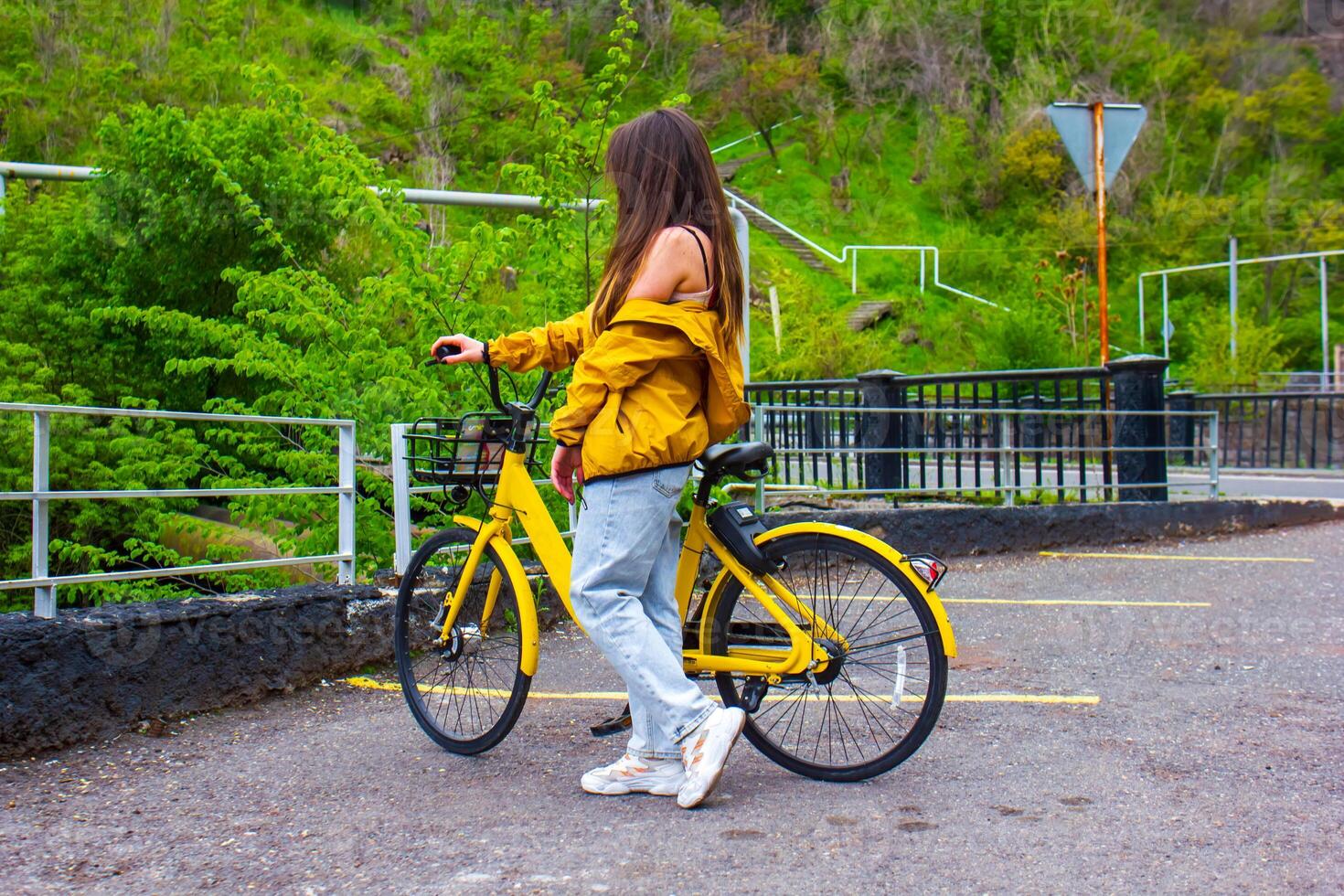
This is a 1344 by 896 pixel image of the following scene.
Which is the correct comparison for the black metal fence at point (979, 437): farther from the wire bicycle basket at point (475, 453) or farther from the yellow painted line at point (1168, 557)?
the wire bicycle basket at point (475, 453)

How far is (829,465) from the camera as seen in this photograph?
423 inches

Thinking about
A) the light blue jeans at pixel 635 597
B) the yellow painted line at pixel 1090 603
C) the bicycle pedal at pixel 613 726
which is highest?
the light blue jeans at pixel 635 597

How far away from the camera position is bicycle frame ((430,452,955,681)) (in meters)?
3.89

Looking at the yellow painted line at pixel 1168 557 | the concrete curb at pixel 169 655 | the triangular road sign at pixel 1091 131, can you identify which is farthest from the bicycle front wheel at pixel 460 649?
the triangular road sign at pixel 1091 131

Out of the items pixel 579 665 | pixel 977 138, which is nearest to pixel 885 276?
pixel 977 138

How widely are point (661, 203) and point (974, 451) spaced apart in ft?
22.6

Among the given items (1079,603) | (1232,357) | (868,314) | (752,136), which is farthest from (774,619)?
(752,136)

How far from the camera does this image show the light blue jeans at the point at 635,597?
3.74 m

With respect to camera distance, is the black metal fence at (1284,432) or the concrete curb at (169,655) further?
the black metal fence at (1284,432)

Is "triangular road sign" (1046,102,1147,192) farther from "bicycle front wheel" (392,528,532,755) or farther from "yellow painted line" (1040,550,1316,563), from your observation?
"bicycle front wheel" (392,528,532,755)

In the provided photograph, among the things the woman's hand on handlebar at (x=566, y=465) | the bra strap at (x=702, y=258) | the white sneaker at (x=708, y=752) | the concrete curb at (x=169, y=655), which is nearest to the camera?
the white sneaker at (x=708, y=752)

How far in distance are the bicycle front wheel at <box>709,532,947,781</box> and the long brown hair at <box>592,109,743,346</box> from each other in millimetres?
736

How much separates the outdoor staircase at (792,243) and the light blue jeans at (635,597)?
1875 inches

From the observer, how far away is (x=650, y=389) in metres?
3.73
